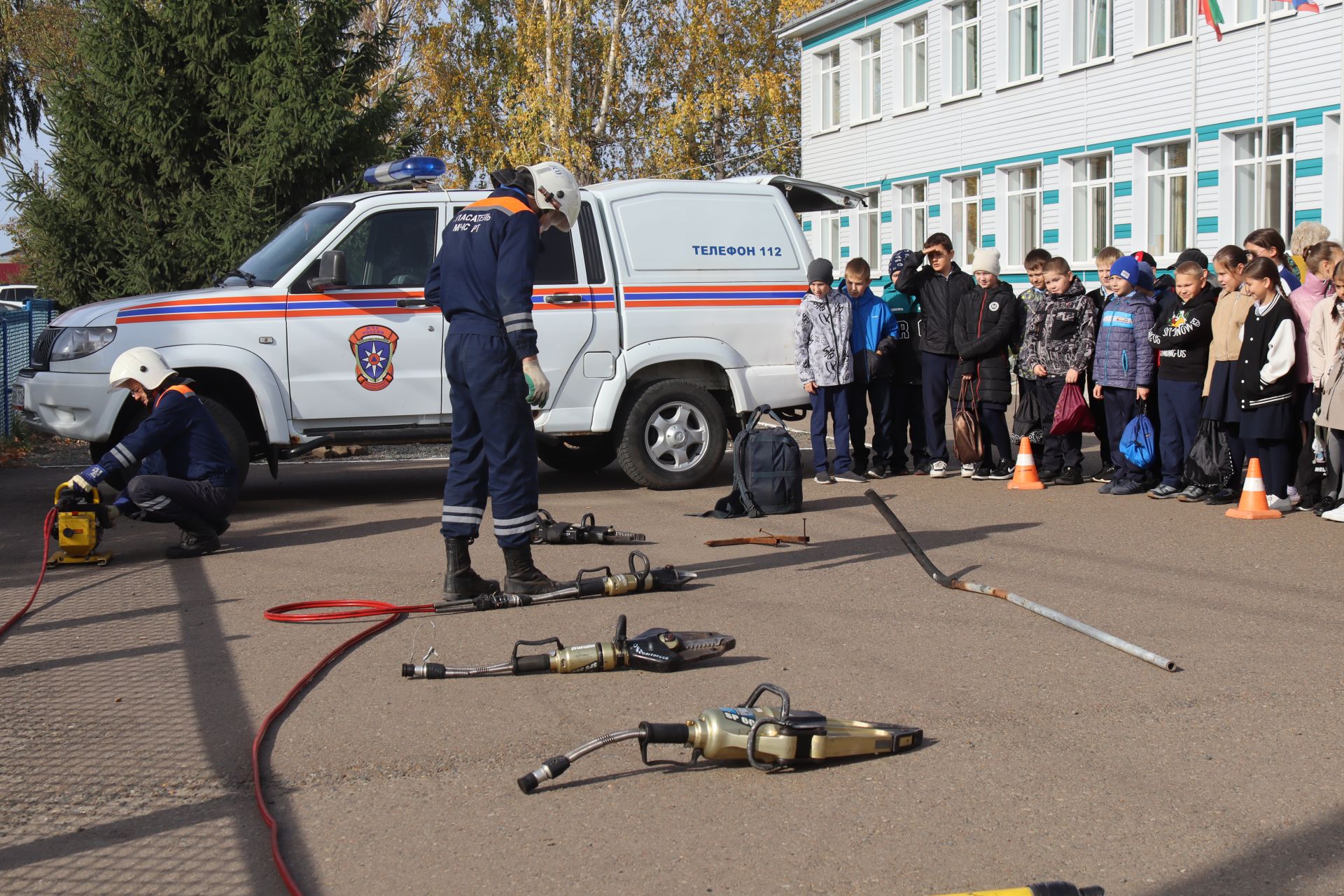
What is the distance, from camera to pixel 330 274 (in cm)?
1034

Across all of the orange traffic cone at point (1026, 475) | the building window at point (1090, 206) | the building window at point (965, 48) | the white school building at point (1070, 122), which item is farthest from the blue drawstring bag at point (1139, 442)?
the building window at point (965, 48)

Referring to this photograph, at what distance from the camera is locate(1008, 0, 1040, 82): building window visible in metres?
27.9

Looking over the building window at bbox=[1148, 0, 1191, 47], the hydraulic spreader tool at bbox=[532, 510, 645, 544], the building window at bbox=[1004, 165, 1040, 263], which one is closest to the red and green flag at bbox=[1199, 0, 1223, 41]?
the building window at bbox=[1148, 0, 1191, 47]

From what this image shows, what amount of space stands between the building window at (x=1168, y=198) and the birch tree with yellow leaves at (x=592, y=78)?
69.0ft

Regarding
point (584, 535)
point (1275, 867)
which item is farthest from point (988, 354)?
point (1275, 867)

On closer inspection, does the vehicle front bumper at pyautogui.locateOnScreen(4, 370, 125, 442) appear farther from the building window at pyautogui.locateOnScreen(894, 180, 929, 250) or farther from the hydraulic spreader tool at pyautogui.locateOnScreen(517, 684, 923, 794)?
the building window at pyautogui.locateOnScreen(894, 180, 929, 250)

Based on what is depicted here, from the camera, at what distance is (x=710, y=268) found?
11711 millimetres

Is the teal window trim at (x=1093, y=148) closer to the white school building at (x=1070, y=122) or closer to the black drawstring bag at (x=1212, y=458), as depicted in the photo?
the white school building at (x=1070, y=122)

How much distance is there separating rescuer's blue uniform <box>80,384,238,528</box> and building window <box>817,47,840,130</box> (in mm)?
29679

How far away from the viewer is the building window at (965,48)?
30.2 m

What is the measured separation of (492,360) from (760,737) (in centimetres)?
316

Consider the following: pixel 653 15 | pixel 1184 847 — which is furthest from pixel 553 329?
pixel 653 15

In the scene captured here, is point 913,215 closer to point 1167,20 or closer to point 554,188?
point 1167,20

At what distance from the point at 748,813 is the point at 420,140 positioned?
1909 centimetres
